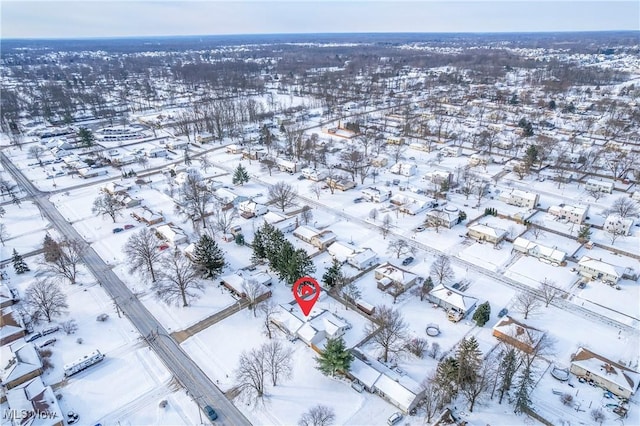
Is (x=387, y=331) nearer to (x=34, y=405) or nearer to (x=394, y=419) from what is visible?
(x=394, y=419)

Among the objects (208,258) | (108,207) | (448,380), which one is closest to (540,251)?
(448,380)

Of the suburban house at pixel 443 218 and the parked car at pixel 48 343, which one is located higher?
the suburban house at pixel 443 218

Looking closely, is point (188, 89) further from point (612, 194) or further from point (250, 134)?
point (612, 194)

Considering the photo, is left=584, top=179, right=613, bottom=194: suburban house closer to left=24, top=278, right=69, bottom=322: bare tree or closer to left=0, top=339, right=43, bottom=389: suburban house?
left=24, top=278, right=69, bottom=322: bare tree

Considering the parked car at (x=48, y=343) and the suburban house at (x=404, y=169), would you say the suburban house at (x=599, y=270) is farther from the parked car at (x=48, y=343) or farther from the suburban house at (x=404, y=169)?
the parked car at (x=48, y=343)

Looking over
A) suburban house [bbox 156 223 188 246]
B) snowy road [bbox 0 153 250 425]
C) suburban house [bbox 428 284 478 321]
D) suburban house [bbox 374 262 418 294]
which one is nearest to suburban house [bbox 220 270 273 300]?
snowy road [bbox 0 153 250 425]

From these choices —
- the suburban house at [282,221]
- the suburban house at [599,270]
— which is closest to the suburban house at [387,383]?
the suburban house at [282,221]

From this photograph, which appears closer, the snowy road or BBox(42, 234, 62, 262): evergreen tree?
the snowy road

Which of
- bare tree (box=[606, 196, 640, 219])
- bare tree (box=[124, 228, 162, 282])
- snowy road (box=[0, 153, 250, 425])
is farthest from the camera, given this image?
bare tree (box=[606, 196, 640, 219])
